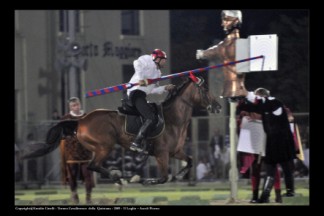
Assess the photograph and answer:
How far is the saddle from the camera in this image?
1491cm

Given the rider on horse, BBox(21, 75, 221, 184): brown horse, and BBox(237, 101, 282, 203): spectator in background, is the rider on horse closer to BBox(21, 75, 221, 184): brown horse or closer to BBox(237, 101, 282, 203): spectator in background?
BBox(21, 75, 221, 184): brown horse

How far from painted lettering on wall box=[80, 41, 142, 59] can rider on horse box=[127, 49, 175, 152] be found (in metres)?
8.76

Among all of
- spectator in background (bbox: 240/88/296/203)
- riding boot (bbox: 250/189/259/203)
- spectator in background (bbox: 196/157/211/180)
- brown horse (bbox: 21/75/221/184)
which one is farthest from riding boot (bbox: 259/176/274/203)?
spectator in background (bbox: 196/157/211/180)

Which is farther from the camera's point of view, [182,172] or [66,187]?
[66,187]

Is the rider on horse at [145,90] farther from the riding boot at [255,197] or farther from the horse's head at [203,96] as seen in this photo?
the riding boot at [255,197]

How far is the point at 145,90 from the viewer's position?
14.8m

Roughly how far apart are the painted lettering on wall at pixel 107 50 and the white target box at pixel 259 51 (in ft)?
28.5

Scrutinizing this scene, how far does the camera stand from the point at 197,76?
1520 centimetres

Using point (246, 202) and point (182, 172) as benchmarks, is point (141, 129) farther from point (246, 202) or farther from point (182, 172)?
point (246, 202)
